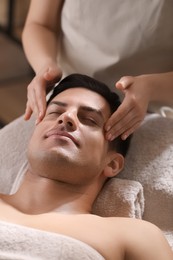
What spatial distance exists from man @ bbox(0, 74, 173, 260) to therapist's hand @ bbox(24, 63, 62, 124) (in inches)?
1.1

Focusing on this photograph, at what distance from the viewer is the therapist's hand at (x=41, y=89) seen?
5.02 ft

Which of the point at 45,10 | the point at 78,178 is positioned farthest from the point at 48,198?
the point at 45,10

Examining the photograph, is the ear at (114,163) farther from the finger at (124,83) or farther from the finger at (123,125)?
the finger at (124,83)

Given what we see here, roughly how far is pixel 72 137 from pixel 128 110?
0.18m

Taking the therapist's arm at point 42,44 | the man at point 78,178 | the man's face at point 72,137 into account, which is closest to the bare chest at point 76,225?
the man at point 78,178

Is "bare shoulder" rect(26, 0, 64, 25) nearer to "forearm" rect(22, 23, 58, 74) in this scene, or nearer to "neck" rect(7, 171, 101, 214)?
"forearm" rect(22, 23, 58, 74)

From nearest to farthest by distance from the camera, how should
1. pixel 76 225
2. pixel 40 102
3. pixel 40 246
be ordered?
pixel 40 246, pixel 76 225, pixel 40 102

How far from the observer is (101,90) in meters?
1.56

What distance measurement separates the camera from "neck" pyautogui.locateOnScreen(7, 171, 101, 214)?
1.40 meters

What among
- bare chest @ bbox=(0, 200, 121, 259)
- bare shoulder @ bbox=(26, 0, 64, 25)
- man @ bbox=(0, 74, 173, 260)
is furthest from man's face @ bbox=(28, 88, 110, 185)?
bare shoulder @ bbox=(26, 0, 64, 25)

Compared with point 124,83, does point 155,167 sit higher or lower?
lower

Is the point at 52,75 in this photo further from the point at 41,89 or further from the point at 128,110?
the point at 128,110

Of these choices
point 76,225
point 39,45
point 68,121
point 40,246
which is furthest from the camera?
point 39,45

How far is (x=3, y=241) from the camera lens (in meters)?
1.20
